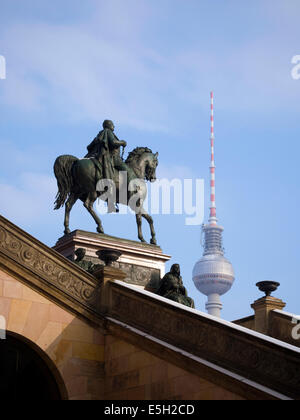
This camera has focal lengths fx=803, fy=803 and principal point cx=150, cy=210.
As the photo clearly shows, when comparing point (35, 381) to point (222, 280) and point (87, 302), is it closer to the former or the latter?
point (87, 302)

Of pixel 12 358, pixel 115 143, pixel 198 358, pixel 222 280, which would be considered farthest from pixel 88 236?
pixel 222 280

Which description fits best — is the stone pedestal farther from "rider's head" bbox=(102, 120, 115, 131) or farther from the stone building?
the stone building

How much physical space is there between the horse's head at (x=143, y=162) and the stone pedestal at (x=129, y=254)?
106 inches

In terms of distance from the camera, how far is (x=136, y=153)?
1017 inches

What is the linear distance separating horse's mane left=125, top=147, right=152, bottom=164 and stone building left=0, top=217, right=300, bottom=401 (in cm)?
900

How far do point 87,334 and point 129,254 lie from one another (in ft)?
24.1

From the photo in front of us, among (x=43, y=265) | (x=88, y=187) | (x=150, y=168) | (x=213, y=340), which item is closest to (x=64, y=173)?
(x=88, y=187)

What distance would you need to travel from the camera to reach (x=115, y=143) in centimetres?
2467

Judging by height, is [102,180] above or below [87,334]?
above

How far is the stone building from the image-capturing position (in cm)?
1442

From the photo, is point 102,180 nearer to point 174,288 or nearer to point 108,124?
point 108,124

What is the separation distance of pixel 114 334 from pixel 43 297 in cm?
162
